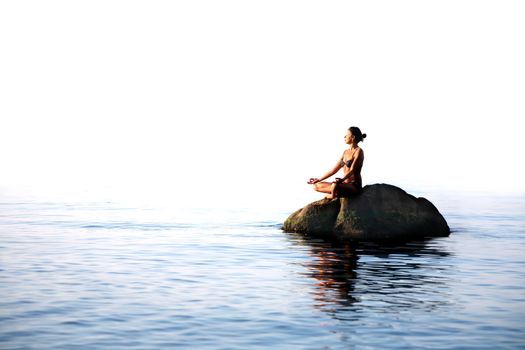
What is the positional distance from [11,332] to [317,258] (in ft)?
31.8

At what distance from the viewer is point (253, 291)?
50.3ft

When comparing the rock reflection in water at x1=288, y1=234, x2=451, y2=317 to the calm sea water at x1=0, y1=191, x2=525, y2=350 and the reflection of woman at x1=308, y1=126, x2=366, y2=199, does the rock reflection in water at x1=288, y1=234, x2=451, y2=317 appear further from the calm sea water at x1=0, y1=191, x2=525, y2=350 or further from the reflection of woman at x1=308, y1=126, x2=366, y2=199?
the reflection of woman at x1=308, y1=126, x2=366, y2=199

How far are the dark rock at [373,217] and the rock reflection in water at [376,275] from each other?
78 centimetres

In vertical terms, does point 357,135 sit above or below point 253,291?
above

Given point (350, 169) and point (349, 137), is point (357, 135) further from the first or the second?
point (350, 169)

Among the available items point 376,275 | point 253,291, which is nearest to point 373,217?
point 376,275

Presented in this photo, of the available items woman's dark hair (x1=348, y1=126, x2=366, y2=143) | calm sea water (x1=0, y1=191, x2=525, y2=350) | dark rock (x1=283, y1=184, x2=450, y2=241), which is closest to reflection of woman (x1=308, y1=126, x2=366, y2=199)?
woman's dark hair (x1=348, y1=126, x2=366, y2=143)

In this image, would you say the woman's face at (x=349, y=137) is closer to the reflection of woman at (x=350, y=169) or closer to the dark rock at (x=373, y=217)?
the reflection of woman at (x=350, y=169)

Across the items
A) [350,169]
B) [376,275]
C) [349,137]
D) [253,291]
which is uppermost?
[349,137]

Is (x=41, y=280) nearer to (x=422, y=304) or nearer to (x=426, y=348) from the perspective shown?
(x=422, y=304)

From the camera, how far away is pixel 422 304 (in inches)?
555

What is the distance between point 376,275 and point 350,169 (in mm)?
7705

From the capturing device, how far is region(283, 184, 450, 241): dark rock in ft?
81.0

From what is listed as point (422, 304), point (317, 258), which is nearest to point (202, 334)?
point (422, 304)
